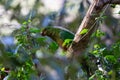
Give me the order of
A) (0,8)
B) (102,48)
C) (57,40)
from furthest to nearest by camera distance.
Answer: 1. (0,8)
2. (57,40)
3. (102,48)

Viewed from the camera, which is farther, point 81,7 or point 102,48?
point 81,7

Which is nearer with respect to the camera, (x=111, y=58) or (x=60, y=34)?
(x=111, y=58)

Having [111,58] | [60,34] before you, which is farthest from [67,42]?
[111,58]

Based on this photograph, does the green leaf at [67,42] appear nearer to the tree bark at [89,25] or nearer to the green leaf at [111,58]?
the tree bark at [89,25]

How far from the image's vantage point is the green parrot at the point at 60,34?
1.35m

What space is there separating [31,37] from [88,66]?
0.91ft

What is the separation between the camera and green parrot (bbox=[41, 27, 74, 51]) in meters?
1.35

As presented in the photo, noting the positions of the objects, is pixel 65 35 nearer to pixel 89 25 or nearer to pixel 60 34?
pixel 60 34

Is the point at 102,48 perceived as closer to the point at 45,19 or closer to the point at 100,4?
the point at 100,4

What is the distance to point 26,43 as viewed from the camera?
1140 mm

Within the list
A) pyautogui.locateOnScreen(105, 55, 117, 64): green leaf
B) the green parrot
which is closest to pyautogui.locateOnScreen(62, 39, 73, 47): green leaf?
the green parrot

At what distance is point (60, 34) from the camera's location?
1.36m

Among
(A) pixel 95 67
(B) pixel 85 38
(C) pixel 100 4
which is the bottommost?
(A) pixel 95 67

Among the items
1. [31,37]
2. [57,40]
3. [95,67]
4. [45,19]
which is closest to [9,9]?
[45,19]
